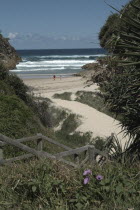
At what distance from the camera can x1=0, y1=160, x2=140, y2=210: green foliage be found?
14.3 ft

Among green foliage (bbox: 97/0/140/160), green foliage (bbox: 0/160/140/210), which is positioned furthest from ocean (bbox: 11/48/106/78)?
green foliage (bbox: 0/160/140/210)

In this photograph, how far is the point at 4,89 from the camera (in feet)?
48.2

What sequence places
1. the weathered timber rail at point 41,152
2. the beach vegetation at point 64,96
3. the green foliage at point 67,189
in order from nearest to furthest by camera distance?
1. the green foliage at point 67,189
2. the weathered timber rail at point 41,152
3. the beach vegetation at point 64,96

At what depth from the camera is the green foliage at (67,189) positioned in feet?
14.3

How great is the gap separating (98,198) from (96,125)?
1574 cm

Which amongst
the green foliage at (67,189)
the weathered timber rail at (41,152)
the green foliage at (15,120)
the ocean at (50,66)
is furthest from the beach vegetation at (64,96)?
the ocean at (50,66)

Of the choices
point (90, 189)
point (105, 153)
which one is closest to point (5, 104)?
point (105, 153)

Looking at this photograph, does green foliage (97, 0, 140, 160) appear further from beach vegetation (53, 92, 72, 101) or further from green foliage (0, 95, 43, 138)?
beach vegetation (53, 92, 72, 101)

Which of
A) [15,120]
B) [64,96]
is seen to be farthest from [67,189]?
[64,96]

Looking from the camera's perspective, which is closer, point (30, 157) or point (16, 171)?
point (16, 171)

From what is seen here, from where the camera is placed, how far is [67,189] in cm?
453

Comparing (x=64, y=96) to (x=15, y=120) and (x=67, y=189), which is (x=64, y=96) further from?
(x=67, y=189)

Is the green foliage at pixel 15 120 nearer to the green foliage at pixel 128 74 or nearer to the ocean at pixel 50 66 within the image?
the green foliage at pixel 128 74

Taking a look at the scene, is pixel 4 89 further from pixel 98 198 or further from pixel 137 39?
pixel 98 198
